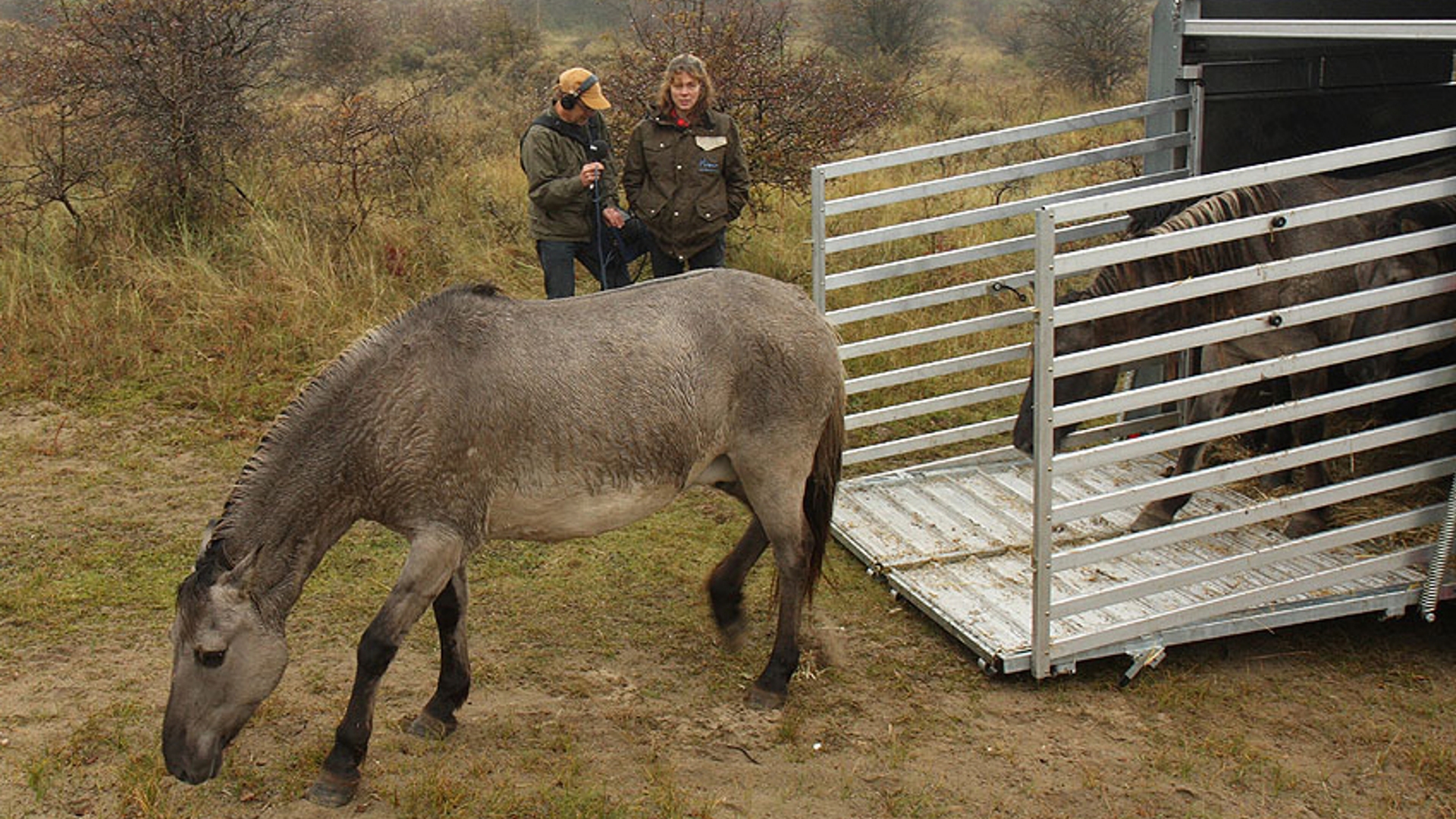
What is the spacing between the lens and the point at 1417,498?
6691 millimetres

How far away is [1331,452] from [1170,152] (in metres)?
2.62

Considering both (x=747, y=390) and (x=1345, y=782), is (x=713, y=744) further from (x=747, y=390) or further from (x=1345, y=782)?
(x=1345, y=782)

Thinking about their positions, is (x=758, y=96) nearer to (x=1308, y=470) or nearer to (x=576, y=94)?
(x=576, y=94)

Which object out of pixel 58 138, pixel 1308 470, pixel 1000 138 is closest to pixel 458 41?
pixel 58 138

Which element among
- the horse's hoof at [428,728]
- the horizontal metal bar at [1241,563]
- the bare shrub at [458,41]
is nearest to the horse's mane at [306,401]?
the horse's hoof at [428,728]

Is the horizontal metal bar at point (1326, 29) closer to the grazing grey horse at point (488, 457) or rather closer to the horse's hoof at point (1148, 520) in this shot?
the horse's hoof at point (1148, 520)

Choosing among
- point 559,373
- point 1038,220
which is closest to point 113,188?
point 559,373

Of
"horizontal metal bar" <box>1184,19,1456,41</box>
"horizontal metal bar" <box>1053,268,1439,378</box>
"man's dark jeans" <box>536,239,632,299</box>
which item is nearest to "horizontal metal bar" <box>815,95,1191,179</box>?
"horizontal metal bar" <box>1184,19,1456,41</box>

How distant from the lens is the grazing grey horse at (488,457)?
408cm

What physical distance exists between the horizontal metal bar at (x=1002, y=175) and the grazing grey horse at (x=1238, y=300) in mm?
704

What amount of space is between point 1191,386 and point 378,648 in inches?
126

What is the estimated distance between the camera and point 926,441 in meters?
7.27

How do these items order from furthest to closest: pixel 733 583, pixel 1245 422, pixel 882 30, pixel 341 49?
pixel 882 30, pixel 341 49, pixel 733 583, pixel 1245 422

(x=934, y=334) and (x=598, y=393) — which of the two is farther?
(x=934, y=334)
